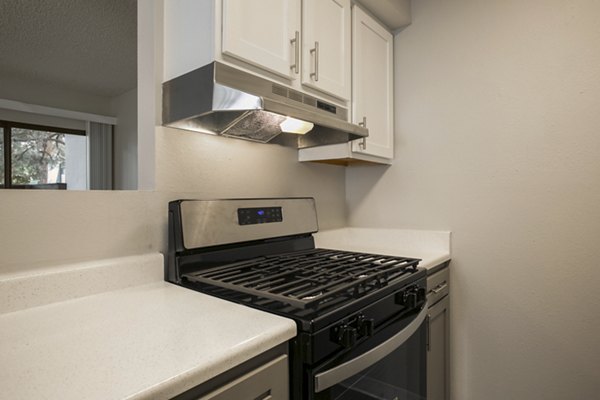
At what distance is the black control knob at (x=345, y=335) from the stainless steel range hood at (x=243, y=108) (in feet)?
2.12

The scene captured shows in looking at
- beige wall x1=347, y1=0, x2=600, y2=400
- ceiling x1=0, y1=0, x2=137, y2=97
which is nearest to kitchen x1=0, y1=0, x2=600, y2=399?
beige wall x1=347, y1=0, x2=600, y2=400

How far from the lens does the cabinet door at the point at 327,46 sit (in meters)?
1.32

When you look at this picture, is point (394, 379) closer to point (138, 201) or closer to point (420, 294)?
point (420, 294)

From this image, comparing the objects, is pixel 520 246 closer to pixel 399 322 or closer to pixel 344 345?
pixel 399 322

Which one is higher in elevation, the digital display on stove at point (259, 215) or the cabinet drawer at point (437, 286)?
the digital display on stove at point (259, 215)

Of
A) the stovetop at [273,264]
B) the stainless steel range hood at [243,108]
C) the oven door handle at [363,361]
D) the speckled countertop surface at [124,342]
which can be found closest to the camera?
the speckled countertop surface at [124,342]

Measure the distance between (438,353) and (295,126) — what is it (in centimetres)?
126

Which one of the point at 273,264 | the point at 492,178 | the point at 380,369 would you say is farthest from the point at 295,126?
the point at 492,178

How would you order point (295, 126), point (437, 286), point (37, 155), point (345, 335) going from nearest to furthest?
point (345, 335)
point (295, 126)
point (437, 286)
point (37, 155)

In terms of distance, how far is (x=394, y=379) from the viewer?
3.64 ft

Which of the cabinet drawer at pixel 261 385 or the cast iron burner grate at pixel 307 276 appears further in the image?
the cast iron burner grate at pixel 307 276

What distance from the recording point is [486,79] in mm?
1691

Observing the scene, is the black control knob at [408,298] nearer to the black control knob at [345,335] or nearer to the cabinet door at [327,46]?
the black control knob at [345,335]

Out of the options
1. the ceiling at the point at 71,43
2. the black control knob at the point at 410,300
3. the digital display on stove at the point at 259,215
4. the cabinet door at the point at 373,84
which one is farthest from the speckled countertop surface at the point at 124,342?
the ceiling at the point at 71,43
